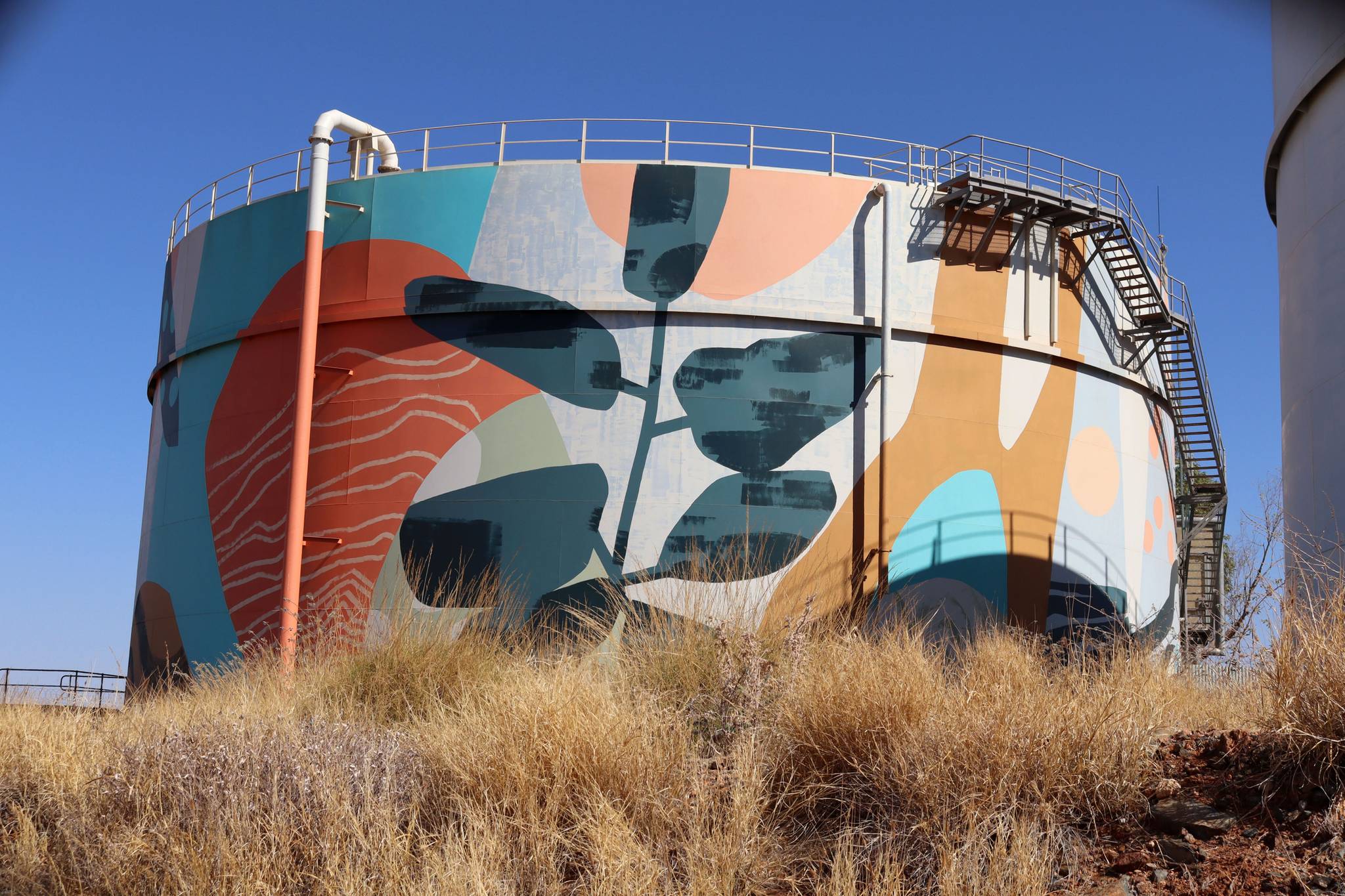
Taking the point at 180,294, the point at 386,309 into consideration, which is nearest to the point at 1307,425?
the point at 386,309

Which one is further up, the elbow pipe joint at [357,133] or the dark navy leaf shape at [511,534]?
the elbow pipe joint at [357,133]

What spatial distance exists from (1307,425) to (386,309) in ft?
38.7

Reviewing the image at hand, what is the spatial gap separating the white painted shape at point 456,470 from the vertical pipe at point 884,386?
18.1 feet

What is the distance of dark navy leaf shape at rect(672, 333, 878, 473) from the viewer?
1655 centimetres

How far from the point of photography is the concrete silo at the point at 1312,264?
12.9 m

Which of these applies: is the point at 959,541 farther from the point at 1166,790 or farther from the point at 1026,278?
the point at 1166,790

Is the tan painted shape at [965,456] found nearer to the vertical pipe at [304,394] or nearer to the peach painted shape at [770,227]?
the peach painted shape at [770,227]

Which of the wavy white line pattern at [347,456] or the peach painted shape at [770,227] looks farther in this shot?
the peach painted shape at [770,227]

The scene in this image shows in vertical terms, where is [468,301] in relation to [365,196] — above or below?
below

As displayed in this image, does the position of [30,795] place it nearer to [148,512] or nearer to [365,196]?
[365,196]

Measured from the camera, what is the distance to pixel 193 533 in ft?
61.8

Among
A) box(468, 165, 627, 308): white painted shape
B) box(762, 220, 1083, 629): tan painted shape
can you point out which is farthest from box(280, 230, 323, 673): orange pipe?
box(762, 220, 1083, 629): tan painted shape

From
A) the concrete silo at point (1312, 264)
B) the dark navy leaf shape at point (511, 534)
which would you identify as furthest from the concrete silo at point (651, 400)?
the concrete silo at point (1312, 264)

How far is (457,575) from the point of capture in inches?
645
